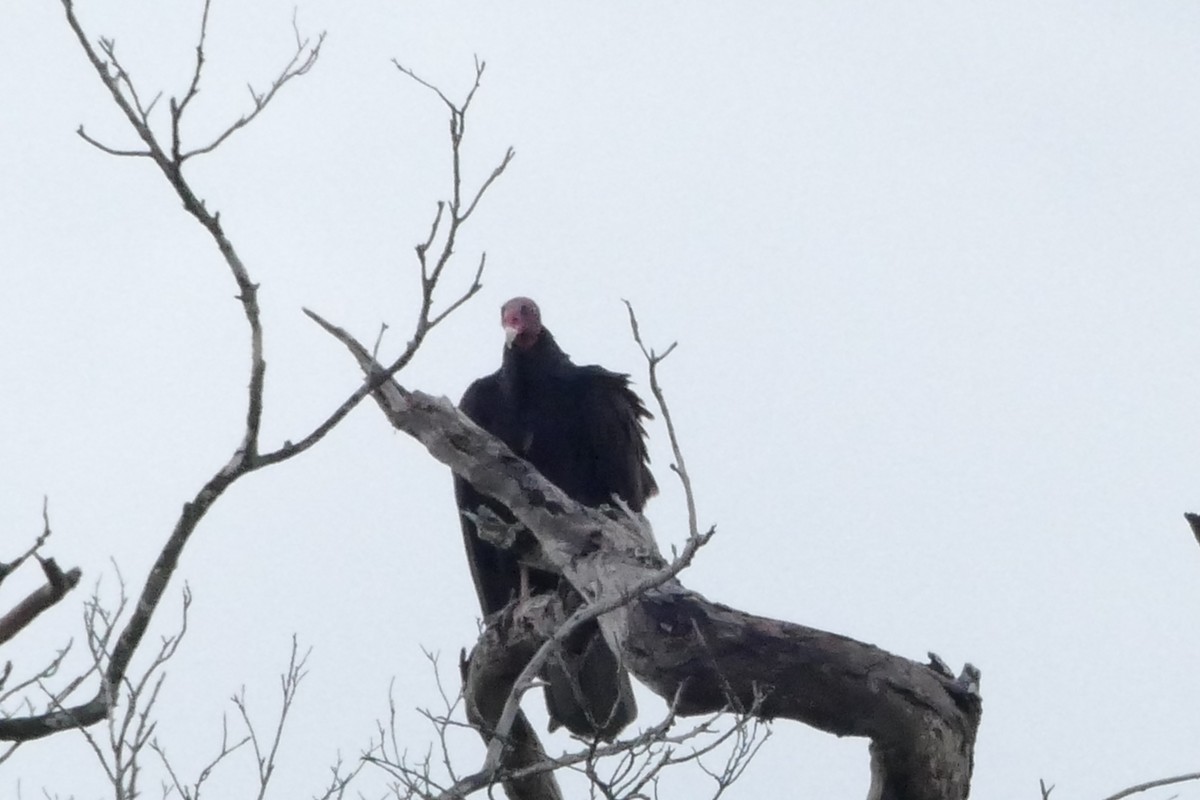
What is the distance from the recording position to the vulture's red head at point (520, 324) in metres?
4.34

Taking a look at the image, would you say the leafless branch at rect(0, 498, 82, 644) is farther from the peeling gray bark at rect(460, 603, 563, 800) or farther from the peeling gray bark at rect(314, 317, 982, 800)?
the peeling gray bark at rect(460, 603, 563, 800)

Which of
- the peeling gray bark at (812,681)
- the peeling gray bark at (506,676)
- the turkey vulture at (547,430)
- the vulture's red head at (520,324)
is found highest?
the vulture's red head at (520,324)

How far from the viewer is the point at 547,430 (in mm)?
4234

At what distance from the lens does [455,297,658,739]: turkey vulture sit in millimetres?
4203

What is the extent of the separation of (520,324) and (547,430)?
0.34 metres

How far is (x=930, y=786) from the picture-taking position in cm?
226

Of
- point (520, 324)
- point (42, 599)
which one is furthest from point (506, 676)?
point (42, 599)

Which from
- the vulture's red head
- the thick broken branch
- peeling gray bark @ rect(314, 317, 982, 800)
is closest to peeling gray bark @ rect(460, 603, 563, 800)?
peeling gray bark @ rect(314, 317, 982, 800)

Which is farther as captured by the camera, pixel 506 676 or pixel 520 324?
pixel 520 324

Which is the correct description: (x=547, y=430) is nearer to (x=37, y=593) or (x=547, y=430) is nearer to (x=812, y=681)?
(x=812, y=681)

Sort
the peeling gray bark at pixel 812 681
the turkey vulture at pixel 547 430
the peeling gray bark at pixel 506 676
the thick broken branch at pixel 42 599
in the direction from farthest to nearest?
A: the turkey vulture at pixel 547 430, the peeling gray bark at pixel 506 676, the peeling gray bark at pixel 812 681, the thick broken branch at pixel 42 599

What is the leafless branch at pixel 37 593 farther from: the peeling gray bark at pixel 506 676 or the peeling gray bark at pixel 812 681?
the peeling gray bark at pixel 506 676

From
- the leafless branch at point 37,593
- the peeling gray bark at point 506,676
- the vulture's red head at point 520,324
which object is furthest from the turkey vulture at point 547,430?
the leafless branch at point 37,593

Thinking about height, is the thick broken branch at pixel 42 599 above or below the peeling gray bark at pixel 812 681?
below
